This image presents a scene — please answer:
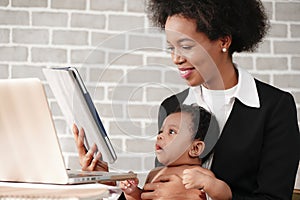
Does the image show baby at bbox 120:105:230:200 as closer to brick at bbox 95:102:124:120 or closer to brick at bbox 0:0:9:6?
brick at bbox 95:102:124:120

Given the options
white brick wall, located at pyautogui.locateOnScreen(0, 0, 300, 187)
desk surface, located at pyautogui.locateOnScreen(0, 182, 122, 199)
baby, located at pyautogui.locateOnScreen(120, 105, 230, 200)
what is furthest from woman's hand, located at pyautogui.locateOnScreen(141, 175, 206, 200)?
Result: white brick wall, located at pyautogui.locateOnScreen(0, 0, 300, 187)

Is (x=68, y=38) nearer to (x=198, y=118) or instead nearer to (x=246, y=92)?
(x=246, y=92)

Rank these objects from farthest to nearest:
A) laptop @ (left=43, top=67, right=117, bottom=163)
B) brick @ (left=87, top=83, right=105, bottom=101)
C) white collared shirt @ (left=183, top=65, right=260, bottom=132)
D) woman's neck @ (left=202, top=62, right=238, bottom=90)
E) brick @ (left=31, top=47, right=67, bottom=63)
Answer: brick @ (left=31, top=47, right=67, bottom=63) → woman's neck @ (left=202, top=62, right=238, bottom=90) → white collared shirt @ (left=183, top=65, right=260, bottom=132) → brick @ (left=87, top=83, right=105, bottom=101) → laptop @ (left=43, top=67, right=117, bottom=163)

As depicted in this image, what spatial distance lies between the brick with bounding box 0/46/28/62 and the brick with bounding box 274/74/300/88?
4.16 ft

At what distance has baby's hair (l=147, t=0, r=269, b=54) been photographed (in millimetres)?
1688

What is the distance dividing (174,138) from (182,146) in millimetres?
34

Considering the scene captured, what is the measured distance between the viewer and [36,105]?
44.8 inches

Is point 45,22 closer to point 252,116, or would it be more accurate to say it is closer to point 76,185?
point 252,116

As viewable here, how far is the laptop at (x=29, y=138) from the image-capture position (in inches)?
44.7

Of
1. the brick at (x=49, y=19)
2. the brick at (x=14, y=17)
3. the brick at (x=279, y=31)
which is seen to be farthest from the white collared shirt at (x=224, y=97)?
the brick at (x=14, y=17)

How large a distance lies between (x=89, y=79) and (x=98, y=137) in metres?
0.16

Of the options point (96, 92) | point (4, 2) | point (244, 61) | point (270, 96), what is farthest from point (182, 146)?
point (4, 2)

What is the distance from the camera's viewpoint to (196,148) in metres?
1.66

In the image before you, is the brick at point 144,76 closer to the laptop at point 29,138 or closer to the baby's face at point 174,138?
the baby's face at point 174,138
